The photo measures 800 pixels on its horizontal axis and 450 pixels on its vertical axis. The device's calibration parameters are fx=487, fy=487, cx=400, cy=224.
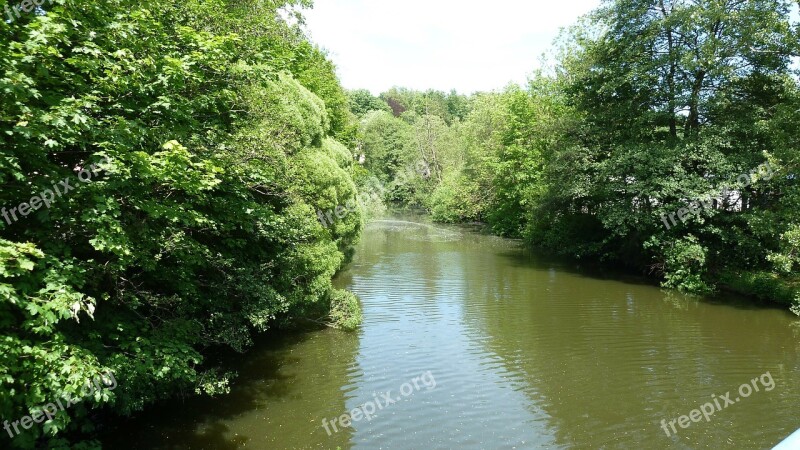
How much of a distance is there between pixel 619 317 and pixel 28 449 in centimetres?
1463

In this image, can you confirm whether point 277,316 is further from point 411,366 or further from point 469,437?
point 469,437

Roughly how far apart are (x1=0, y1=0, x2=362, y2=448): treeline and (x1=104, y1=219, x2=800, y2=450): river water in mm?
1321

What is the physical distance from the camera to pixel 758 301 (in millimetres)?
16516

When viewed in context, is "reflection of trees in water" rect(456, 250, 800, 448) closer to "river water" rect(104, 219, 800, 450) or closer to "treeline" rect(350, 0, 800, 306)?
"river water" rect(104, 219, 800, 450)

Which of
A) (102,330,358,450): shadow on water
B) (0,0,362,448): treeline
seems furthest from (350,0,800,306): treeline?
(0,0,362,448): treeline

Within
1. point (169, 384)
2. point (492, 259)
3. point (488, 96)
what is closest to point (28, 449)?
point (169, 384)

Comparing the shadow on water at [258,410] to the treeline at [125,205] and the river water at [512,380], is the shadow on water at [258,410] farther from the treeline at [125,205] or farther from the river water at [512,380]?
the treeline at [125,205]

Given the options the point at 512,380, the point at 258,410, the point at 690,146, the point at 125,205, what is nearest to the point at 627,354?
the point at 512,380

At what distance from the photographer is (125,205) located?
21.2ft

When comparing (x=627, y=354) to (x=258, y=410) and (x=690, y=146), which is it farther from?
(x=690, y=146)

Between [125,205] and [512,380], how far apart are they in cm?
809

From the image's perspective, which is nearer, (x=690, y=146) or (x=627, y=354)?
(x=627, y=354)

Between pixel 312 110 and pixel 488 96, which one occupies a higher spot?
pixel 488 96

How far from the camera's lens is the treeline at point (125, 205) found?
484 cm
